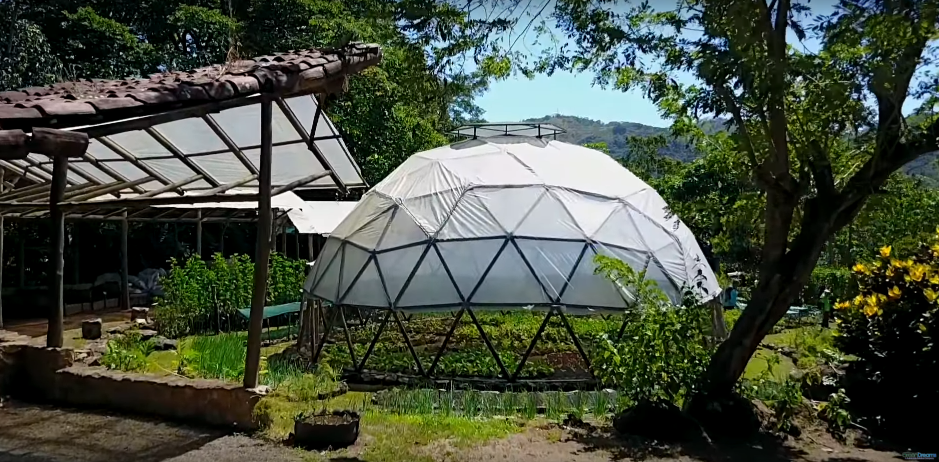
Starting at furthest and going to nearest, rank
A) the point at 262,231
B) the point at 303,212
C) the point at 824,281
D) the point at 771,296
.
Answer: the point at 824,281, the point at 303,212, the point at 262,231, the point at 771,296

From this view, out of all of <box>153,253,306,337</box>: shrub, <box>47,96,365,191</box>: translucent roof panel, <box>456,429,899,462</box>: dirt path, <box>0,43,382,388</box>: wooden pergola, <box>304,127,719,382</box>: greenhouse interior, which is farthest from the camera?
<box>153,253,306,337</box>: shrub

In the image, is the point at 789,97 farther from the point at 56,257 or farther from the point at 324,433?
the point at 56,257

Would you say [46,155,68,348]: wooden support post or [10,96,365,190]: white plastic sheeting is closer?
[46,155,68,348]: wooden support post

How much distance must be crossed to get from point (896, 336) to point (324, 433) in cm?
528

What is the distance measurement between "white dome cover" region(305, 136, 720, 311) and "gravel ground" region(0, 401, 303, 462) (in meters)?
3.37

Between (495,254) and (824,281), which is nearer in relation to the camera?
(495,254)

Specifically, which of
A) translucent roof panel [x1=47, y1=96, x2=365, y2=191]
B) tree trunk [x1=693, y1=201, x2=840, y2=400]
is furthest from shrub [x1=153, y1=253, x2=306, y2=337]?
tree trunk [x1=693, y1=201, x2=840, y2=400]

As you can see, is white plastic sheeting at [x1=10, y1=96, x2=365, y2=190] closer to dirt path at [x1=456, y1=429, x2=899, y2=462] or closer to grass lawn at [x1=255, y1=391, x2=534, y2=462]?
grass lawn at [x1=255, y1=391, x2=534, y2=462]

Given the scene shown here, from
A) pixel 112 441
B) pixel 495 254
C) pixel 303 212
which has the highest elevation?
pixel 303 212

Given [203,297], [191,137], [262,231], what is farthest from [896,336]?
[203,297]

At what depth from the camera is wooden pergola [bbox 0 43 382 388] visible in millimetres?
5367

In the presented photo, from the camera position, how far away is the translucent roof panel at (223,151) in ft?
26.9

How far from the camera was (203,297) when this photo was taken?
43.9ft

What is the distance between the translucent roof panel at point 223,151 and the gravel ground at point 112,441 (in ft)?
8.87
